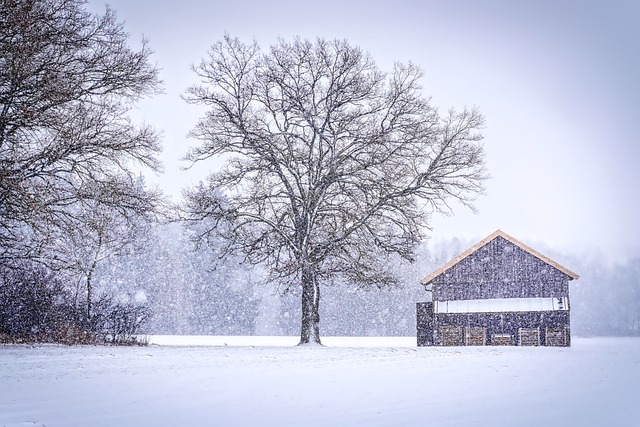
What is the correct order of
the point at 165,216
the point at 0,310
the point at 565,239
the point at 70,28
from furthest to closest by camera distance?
the point at 565,239 → the point at 0,310 → the point at 165,216 → the point at 70,28

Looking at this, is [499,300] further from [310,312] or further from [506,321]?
[310,312]

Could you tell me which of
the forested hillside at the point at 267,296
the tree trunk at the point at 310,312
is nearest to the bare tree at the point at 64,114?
the tree trunk at the point at 310,312

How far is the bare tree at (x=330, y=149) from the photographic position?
23.3m

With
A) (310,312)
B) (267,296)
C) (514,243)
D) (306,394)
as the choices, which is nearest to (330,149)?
(310,312)

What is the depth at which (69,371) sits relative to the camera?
10688 mm

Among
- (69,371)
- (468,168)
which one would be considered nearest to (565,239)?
(468,168)

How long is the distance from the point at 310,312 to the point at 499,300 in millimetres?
11548

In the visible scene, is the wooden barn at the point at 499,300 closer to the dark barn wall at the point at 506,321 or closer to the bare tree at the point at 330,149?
the dark barn wall at the point at 506,321

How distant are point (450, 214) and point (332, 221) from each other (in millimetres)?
4760

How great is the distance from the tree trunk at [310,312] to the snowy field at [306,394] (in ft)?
34.6

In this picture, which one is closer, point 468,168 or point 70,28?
point 70,28

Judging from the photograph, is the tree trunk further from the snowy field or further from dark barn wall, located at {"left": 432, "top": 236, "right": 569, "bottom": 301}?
the snowy field

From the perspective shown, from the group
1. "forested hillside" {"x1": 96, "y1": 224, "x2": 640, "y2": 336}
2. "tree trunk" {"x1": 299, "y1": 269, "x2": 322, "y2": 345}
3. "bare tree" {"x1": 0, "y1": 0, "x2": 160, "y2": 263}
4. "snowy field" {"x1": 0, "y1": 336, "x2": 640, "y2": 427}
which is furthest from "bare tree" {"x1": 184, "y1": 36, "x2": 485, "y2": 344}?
"forested hillside" {"x1": 96, "y1": 224, "x2": 640, "y2": 336}

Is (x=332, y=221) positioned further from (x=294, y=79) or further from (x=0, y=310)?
(x=0, y=310)
